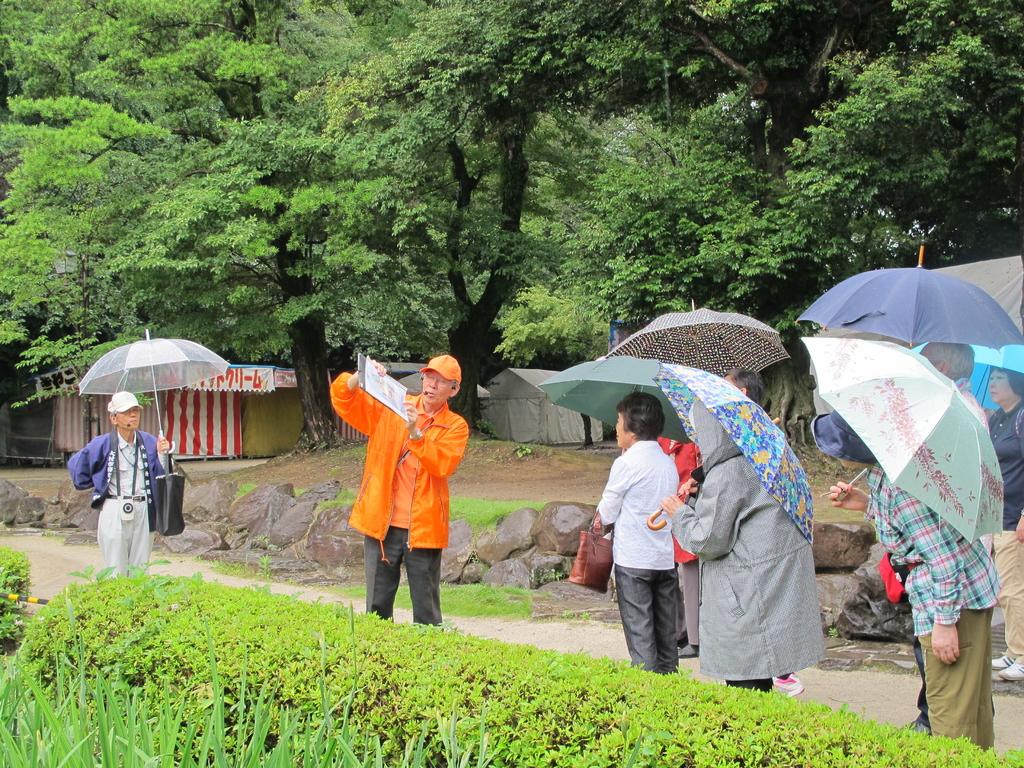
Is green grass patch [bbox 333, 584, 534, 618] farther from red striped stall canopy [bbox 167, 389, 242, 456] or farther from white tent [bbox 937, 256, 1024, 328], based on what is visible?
red striped stall canopy [bbox 167, 389, 242, 456]

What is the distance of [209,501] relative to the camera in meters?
13.9

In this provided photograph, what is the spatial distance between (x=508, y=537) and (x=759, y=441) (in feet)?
21.7

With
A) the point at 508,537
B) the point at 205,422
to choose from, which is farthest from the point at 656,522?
the point at 205,422

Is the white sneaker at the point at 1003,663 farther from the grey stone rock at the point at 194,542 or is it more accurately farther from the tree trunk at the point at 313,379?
the tree trunk at the point at 313,379

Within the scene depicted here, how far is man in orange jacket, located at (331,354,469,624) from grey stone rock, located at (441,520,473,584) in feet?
15.9

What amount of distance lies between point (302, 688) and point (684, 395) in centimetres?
215

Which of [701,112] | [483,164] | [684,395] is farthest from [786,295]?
[684,395]

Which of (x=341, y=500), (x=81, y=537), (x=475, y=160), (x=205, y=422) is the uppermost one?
(x=475, y=160)

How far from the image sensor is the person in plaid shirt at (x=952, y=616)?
11.4 feet

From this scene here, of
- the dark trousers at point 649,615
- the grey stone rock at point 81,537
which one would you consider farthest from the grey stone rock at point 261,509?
the dark trousers at point 649,615

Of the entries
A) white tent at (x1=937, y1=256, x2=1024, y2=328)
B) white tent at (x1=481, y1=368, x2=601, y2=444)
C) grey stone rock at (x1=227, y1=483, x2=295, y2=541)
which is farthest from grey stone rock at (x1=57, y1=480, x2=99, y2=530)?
white tent at (x1=481, y1=368, x2=601, y2=444)

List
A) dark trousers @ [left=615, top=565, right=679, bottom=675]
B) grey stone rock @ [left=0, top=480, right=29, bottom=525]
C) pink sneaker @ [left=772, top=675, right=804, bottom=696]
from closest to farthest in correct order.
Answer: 1. dark trousers @ [left=615, top=565, right=679, bottom=675]
2. pink sneaker @ [left=772, top=675, right=804, bottom=696]
3. grey stone rock @ [left=0, top=480, right=29, bottom=525]

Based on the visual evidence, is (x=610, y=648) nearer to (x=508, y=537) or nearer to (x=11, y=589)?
(x=508, y=537)

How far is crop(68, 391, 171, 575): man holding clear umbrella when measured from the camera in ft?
21.9
